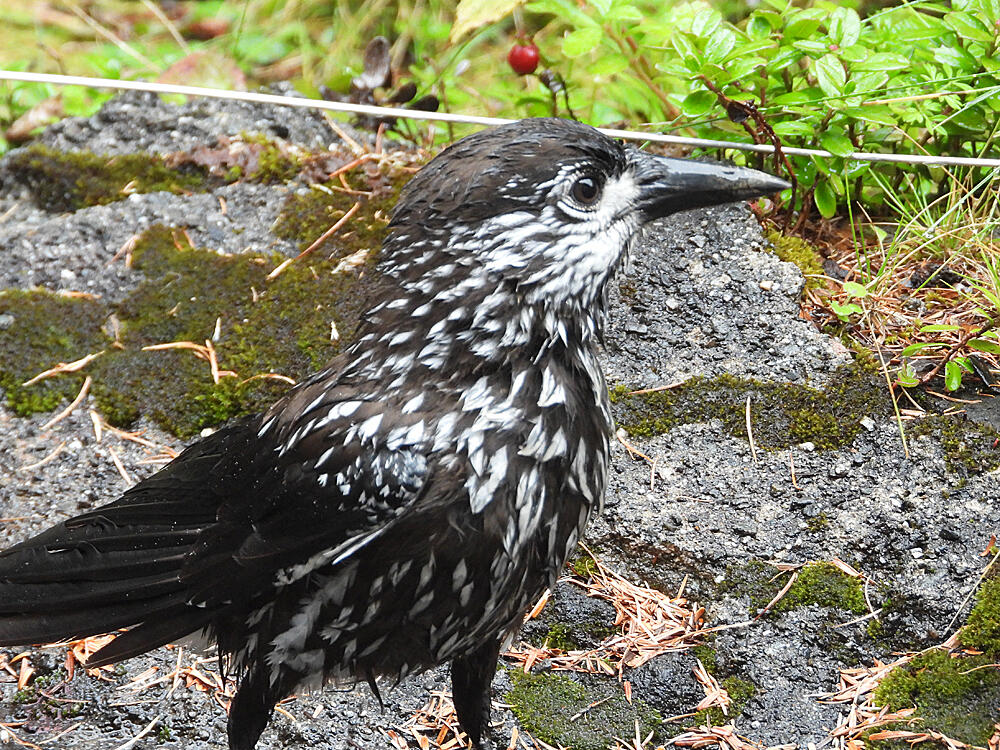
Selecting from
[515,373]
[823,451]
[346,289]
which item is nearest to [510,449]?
[515,373]

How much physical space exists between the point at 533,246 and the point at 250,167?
2216 mm

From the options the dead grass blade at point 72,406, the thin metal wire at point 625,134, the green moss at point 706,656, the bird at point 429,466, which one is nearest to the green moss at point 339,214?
the thin metal wire at point 625,134

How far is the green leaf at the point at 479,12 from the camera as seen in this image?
3922 millimetres

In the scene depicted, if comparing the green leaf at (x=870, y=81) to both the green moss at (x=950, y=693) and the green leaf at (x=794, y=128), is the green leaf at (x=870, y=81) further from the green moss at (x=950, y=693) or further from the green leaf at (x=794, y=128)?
the green moss at (x=950, y=693)

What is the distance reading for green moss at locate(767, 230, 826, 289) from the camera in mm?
3758

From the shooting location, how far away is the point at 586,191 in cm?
258

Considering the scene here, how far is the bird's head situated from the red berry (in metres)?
1.52

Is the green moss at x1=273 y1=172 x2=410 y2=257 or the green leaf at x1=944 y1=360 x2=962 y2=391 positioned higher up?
the green moss at x1=273 y1=172 x2=410 y2=257

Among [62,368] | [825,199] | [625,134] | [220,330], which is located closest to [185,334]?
[220,330]

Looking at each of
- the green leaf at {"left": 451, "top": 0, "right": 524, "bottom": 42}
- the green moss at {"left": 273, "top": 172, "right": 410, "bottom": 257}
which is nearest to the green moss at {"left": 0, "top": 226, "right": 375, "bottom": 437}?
the green moss at {"left": 273, "top": 172, "right": 410, "bottom": 257}

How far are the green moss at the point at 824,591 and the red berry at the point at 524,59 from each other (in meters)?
2.06

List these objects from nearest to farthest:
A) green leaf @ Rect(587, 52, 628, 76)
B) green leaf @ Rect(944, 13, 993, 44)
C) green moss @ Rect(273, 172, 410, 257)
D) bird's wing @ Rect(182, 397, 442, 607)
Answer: bird's wing @ Rect(182, 397, 442, 607), green leaf @ Rect(944, 13, 993, 44), green leaf @ Rect(587, 52, 628, 76), green moss @ Rect(273, 172, 410, 257)

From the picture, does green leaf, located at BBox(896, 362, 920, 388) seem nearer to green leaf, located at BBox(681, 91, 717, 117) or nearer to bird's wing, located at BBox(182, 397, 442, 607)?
green leaf, located at BBox(681, 91, 717, 117)

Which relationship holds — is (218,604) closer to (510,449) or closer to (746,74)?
(510,449)
